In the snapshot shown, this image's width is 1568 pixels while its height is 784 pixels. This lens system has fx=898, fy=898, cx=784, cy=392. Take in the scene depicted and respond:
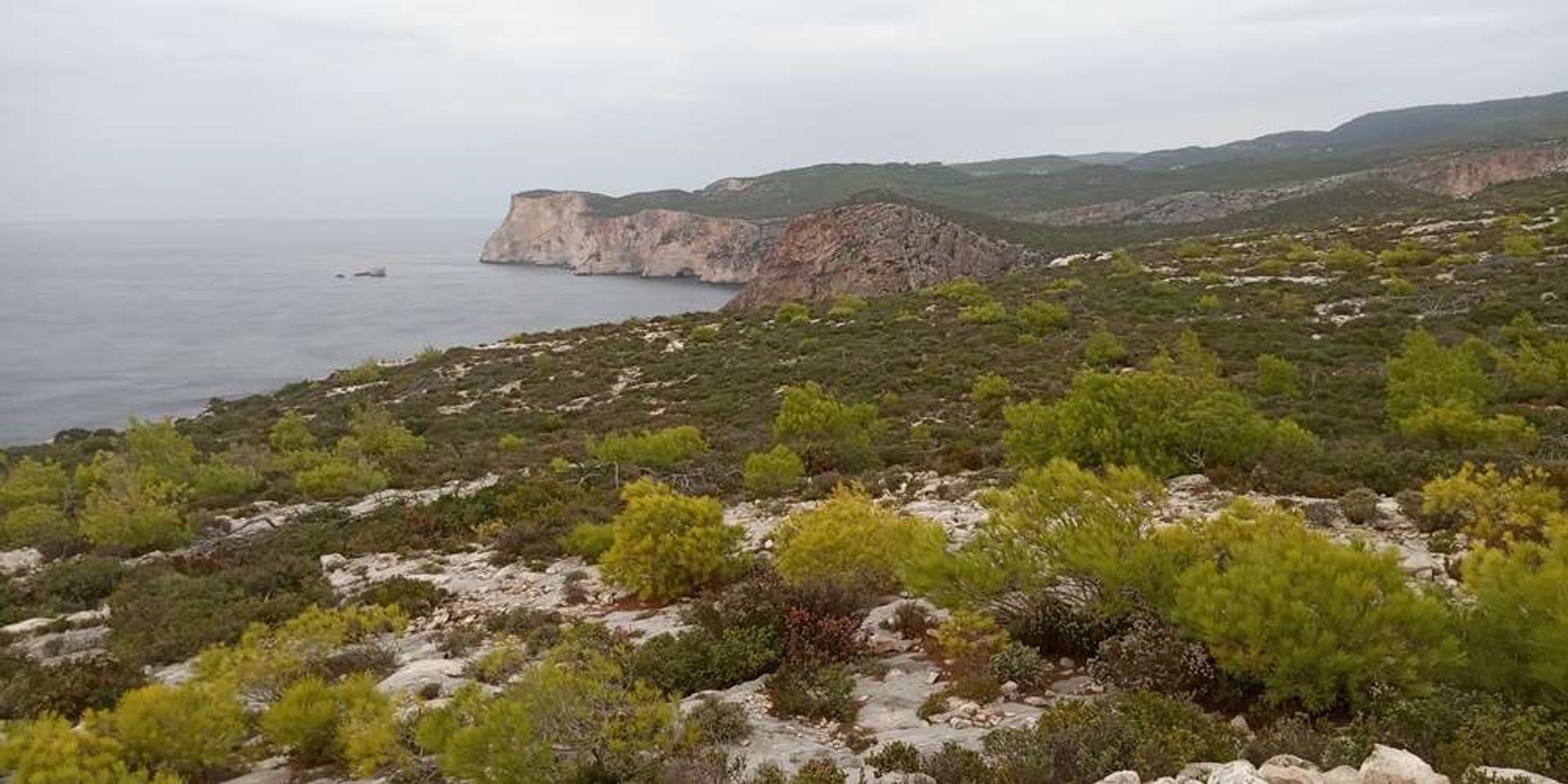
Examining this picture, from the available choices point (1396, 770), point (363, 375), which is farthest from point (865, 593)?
point (363, 375)

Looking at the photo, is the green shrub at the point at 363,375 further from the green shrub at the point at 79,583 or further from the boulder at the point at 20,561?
the green shrub at the point at 79,583

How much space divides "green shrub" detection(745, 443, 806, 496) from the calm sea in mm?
43933

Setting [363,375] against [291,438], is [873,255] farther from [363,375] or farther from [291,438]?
[291,438]

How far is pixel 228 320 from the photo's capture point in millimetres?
91938

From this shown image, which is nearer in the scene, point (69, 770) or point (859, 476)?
point (69, 770)

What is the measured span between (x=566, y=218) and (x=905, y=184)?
64856 mm

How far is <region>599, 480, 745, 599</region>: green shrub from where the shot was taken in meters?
9.56

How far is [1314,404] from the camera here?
1694cm

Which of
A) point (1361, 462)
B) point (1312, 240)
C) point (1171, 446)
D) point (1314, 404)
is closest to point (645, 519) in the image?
point (1171, 446)

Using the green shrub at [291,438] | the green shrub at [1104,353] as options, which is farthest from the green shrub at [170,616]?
the green shrub at [1104,353]

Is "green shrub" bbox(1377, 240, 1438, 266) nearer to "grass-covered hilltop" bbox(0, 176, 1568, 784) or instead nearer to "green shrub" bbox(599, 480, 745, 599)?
"grass-covered hilltop" bbox(0, 176, 1568, 784)

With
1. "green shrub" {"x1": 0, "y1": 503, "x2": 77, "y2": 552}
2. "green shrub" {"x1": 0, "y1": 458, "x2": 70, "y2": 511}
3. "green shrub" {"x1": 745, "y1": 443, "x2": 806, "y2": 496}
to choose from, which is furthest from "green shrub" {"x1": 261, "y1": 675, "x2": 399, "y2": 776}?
"green shrub" {"x1": 0, "y1": 458, "x2": 70, "y2": 511}

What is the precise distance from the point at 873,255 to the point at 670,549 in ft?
230

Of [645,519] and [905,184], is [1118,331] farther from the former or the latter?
[905,184]
